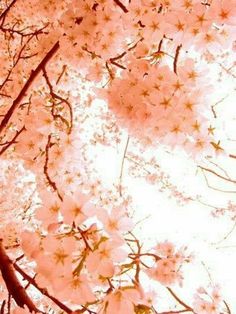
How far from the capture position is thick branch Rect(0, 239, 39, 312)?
1611 millimetres

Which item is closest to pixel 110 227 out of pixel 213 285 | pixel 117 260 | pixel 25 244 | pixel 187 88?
pixel 117 260

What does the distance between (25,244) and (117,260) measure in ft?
0.98

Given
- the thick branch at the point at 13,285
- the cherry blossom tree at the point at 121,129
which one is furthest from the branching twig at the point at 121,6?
the thick branch at the point at 13,285

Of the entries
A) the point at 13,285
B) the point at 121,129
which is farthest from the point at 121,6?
the point at 13,285

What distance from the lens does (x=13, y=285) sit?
1.72 meters

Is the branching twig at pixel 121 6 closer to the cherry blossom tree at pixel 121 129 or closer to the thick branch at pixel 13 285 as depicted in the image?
the cherry blossom tree at pixel 121 129

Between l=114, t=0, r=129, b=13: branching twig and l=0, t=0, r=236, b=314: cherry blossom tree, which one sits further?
l=114, t=0, r=129, b=13: branching twig

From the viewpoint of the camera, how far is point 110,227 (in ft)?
4.62

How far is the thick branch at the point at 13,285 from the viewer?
1611 millimetres

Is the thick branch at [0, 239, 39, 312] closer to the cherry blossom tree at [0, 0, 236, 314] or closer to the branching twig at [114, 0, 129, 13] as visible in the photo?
the cherry blossom tree at [0, 0, 236, 314]

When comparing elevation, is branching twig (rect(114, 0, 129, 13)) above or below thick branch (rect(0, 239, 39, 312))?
above

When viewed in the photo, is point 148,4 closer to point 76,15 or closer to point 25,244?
point 76,15

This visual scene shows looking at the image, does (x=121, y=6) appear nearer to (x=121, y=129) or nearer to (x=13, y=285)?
(x=121, y=129)

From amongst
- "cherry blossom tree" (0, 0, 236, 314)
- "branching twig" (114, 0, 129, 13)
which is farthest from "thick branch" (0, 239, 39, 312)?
"branching twig" (114, 0, 129, 13)
